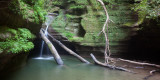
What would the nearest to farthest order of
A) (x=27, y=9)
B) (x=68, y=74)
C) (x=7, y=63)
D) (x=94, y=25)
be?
(x=7, y=63), (x=68, y=74), (x=27, y=9), (x=94, y=25)

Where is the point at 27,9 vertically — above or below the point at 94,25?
above

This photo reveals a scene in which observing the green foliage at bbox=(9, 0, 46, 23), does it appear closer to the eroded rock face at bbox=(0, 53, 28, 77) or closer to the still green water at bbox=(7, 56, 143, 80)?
the eroded rock face at bbox=(0, 53, 28, 77)

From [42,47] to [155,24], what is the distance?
35.3ft

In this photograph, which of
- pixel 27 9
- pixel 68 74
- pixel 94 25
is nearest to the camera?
pixel 68 74

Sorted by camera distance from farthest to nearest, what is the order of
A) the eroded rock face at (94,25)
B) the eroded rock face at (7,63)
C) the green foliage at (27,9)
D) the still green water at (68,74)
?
the eroded rock face at (94,25) < the still green water at (68,74) < the green foliage at (27,9) < the eroded rock face at (7,63)

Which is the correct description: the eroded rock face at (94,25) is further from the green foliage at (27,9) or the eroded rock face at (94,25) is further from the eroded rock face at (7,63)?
the eroded rock face at (7,63)

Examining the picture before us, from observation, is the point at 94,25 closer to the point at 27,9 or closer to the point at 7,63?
the point at 27,9

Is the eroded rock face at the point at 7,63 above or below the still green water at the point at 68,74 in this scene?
above

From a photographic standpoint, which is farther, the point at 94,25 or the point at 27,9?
the point at 94,25

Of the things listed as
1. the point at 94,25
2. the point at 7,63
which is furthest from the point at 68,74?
the point at 94,25

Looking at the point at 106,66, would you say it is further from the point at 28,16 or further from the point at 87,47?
the point at 28,16

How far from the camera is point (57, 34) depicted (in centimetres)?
1284

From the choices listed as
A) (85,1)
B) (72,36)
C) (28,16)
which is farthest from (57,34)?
(28,16)

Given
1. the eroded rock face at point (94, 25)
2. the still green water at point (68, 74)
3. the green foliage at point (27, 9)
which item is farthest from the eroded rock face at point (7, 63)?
the eroded rock face at point (94, 25)
